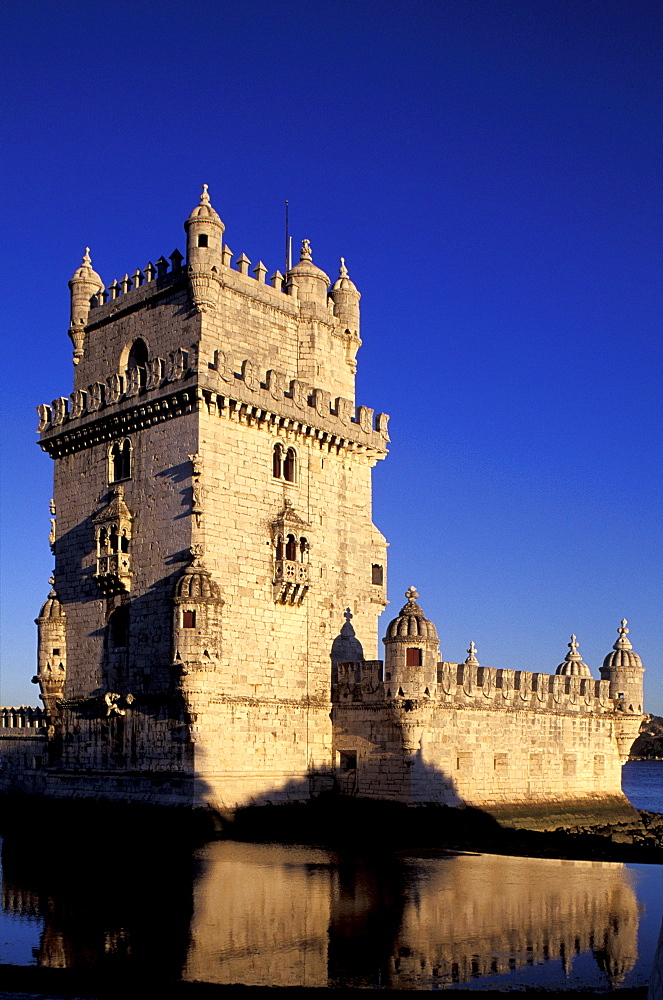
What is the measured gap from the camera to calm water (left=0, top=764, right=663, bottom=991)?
683 inches

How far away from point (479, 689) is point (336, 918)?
1919 cm

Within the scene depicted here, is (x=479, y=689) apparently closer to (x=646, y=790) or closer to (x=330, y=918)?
(x=330, y=918)

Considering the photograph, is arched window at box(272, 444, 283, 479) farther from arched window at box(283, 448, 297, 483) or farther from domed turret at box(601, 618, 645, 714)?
domed turret at box(601, 618, 645, 714)

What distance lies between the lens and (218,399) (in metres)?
35.9

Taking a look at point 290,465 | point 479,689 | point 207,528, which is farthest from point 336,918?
point 290,465

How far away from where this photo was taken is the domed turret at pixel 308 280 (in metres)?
41.1

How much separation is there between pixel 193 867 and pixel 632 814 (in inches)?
980

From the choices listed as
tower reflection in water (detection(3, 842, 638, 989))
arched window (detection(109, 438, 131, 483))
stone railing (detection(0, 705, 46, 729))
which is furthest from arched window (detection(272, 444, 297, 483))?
tower reflection in water (detection(3, 842, 638, 989))

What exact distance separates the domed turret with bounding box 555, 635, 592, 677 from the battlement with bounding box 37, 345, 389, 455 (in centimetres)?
1595

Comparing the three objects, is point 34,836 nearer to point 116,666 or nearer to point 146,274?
point 116,666

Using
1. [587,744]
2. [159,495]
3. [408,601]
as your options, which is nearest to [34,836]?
[159,495]

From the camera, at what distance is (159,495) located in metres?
36.5

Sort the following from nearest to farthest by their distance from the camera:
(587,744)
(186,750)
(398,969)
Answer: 1. (398,969)
2. (186,750)
3. (587,744)

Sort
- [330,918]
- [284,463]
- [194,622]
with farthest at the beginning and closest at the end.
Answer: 1. [284,463]
2. [194,622]
3. [330,918]
